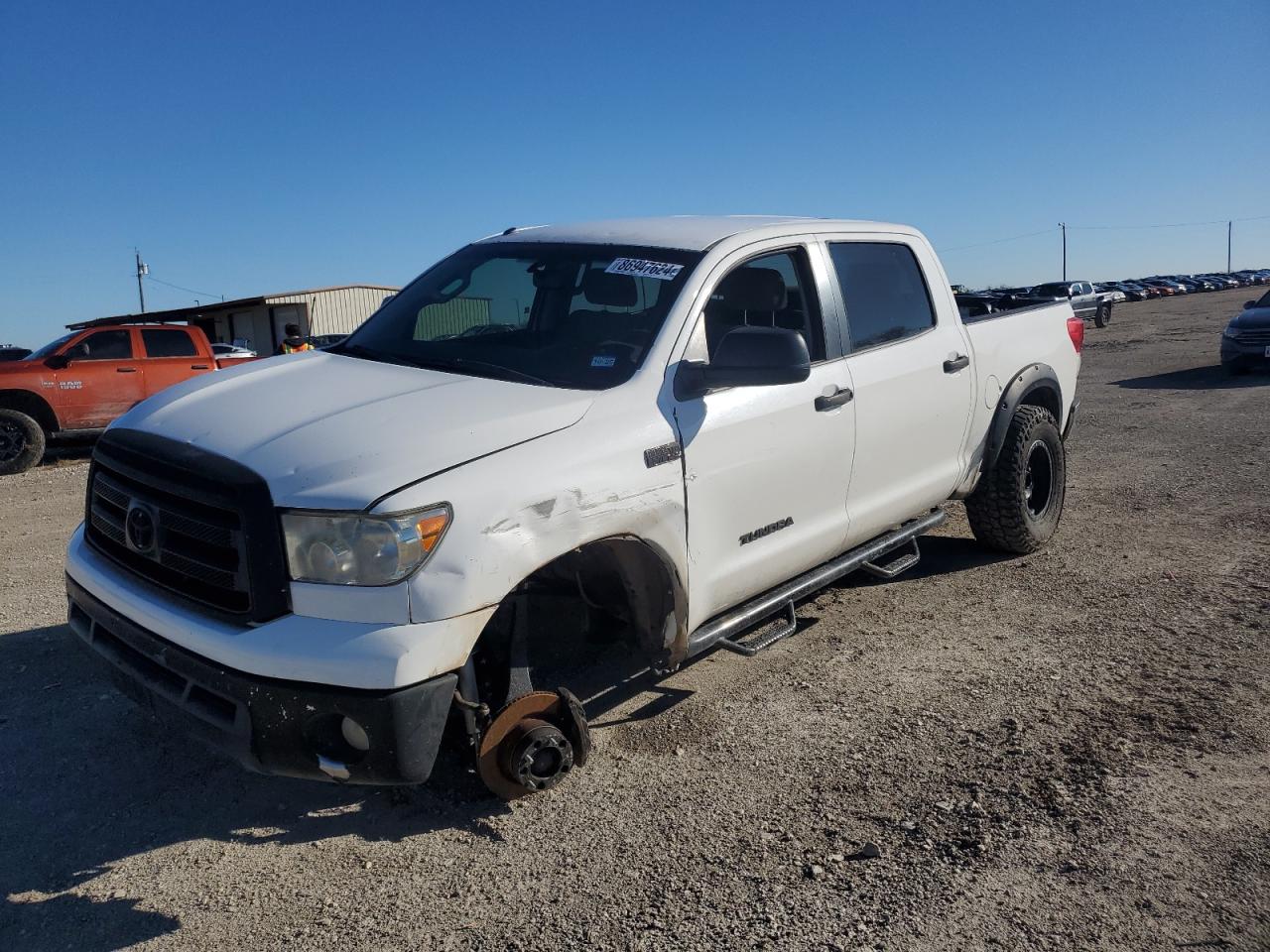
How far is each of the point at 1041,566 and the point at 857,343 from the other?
7.72 ft

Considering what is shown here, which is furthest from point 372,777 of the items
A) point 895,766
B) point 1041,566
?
point 1041,566

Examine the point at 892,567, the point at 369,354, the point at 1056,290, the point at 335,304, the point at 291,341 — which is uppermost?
the point at 335,304

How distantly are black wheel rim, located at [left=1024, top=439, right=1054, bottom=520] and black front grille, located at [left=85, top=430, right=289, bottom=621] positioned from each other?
183 inches

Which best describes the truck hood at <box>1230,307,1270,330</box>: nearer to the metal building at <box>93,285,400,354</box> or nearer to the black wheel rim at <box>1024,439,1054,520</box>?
the black wheel rim at <box>1024,439,1054,520</box>

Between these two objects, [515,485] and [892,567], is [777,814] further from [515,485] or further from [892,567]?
[892,567]

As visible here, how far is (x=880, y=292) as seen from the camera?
4758 millimetres

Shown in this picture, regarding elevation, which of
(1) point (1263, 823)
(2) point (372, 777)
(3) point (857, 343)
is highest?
(3) point (857, 343)

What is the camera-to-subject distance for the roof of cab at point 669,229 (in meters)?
4.02

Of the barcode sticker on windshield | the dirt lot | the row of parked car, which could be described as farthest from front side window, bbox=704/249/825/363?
the row of parked car

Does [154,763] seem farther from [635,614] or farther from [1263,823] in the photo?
[1263,823]

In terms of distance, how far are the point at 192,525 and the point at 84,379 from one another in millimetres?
10969

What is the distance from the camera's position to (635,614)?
3.48 meters

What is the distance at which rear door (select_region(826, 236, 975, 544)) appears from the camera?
4414 millimetres

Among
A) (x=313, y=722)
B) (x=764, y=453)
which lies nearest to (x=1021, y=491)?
(x=764, y=453)
